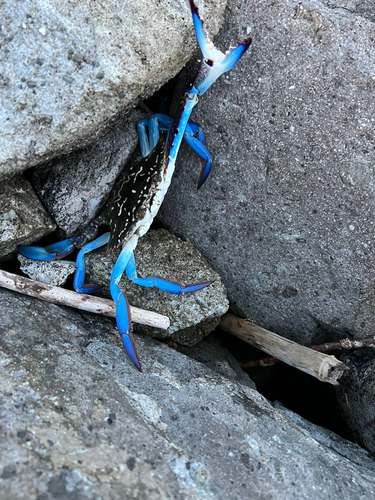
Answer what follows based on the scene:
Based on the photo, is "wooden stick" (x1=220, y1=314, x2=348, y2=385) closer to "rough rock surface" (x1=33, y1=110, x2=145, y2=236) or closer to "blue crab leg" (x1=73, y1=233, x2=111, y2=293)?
"blue crab leg" (x1=73, y1=233, x2=111, y2=293)

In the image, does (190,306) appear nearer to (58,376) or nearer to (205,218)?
(205,218)

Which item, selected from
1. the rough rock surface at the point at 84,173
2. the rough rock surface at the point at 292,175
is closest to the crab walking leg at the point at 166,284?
the rough rock surface at the point at 292,175

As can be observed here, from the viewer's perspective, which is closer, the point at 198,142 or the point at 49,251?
the point at 198,142

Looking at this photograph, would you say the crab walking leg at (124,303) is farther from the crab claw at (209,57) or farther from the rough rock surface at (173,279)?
the crab claw at (209,57)

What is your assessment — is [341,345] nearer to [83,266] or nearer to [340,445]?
[340,445]

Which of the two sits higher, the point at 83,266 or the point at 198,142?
the point at 198,142

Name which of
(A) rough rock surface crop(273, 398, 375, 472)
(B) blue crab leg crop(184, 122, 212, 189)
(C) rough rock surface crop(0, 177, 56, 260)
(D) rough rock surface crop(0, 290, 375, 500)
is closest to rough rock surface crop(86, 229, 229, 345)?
(D) rough rock surface crop(0, 290, 375, 500)

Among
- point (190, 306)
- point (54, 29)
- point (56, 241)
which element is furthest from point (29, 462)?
point (54, 29)

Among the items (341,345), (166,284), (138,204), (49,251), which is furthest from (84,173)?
(341,345)
